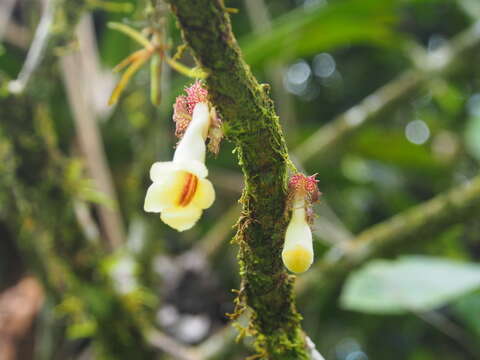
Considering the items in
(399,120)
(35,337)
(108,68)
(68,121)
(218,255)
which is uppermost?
(399,120)

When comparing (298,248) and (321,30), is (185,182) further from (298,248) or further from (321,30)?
(321,30)

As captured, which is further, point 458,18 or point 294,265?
point 458,18

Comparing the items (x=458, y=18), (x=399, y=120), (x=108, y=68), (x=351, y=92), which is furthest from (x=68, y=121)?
(x=458, y=18)

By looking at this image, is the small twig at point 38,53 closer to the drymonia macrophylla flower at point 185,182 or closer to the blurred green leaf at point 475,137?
the drymonia macrophylla flower at point 185,182

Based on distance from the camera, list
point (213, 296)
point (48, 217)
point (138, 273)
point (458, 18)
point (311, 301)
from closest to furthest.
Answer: point (48, 217)
point (311, 301)
point (138, 273)
point (213, 296)
point (458, 18)

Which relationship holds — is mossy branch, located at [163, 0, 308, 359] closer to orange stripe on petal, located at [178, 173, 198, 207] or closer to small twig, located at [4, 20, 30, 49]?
orange stripe on petal, located at [178, 173, 198, 207]

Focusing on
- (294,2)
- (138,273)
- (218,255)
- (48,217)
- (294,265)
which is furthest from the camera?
(294,2)

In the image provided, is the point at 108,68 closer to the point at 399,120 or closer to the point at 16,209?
the point at 16,209

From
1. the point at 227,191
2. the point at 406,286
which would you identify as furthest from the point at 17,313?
the point at 406,286
